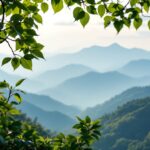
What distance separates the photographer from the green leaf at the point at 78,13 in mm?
3768

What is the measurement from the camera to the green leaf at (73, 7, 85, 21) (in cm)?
377

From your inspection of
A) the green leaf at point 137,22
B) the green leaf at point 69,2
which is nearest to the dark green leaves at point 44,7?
the green leaf at point 69,2

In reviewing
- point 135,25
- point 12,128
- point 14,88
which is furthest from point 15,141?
point 135,25

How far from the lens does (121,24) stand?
425 cm

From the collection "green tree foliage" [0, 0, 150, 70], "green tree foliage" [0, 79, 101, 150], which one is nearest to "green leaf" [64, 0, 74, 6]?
"green tree foliage" [0, 0, 150, 70]

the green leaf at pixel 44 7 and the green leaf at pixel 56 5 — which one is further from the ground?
the green leaf at pixel 44 7

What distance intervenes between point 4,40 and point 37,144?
329 cm

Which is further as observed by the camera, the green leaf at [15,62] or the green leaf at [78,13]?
the green leaf at [78,13]

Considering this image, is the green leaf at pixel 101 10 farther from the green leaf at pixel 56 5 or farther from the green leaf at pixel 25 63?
the green leaf at pixel 25 63

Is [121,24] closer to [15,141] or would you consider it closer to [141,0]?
[141,0]

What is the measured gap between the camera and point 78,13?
3.80 m

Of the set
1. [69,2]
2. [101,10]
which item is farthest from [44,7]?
[101,10]

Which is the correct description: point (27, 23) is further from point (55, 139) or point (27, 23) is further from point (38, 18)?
point (55, 139)

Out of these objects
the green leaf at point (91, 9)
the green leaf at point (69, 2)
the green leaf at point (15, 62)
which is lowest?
the green leaf at point (15, 62)
